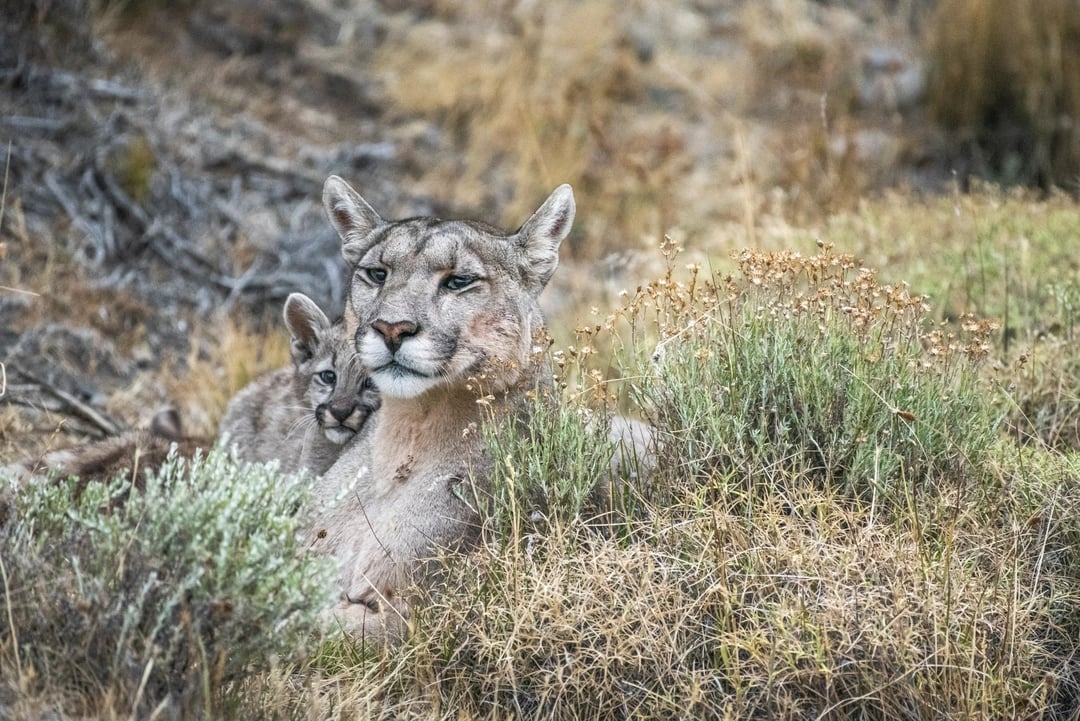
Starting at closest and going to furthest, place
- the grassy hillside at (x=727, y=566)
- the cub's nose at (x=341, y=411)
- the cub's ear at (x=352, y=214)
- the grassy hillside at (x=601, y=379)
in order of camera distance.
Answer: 1. the grassy hillside at (x=727, y=566)
2. the grassy hillside at (x=601, y=379)
3. the cub's ear at (x=352, y=214)
4. the cub's nose at (x=341, y=411)

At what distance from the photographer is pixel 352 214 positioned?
18.8 ft

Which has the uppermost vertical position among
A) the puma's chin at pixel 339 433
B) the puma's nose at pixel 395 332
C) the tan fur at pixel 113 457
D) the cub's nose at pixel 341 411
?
the puma's nose at pixel 395 332

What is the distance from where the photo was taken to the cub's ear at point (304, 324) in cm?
689

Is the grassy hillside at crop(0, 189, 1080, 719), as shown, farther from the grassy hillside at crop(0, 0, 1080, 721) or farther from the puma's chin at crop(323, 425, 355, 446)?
the puma's chin at crop(323, 425, 355, 446)

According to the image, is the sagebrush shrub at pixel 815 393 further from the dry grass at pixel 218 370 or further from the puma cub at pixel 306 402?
the dry grass at pixel 218 370

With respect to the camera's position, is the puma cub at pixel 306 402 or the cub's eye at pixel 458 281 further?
the puma cub at pixel 306 402

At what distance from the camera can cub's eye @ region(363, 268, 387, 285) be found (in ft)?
17.5

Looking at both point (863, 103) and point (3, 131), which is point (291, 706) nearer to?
point (3, 131)

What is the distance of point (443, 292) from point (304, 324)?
2.00 metres

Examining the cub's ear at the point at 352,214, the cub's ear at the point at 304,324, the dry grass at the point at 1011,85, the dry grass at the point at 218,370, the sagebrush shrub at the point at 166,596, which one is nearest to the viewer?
the sagebrush shrub at the point at 166,596

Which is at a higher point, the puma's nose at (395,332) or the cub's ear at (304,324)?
the puma's nose at (395,332)

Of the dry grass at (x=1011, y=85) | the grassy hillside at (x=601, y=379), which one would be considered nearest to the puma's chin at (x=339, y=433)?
the grassy hillside at (x=601, y=379)

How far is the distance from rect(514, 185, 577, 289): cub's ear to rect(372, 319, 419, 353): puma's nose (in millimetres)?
802

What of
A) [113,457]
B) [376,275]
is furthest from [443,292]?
[113,457]
